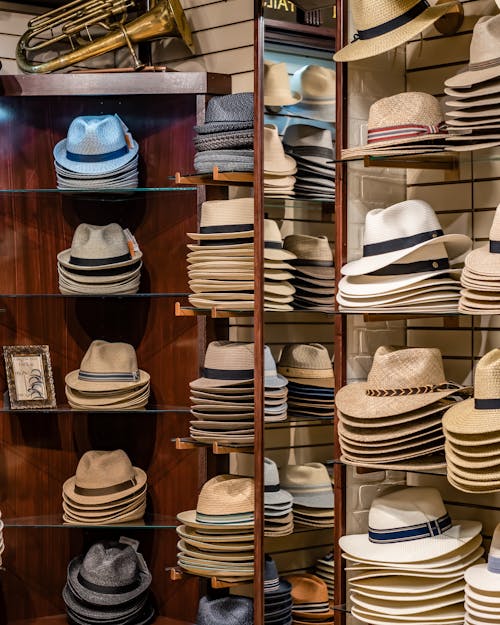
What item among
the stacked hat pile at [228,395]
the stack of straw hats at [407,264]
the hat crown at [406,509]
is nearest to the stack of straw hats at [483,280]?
the stack of straw hats at [407,264]

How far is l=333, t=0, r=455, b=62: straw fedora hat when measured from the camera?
293cm

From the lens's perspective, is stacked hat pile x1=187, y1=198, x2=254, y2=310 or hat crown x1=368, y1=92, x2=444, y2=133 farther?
stacked hat pile x1=187, y1=198, x2=254, y2=310

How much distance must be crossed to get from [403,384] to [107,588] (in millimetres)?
1796

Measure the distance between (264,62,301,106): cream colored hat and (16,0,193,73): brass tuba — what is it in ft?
3.39

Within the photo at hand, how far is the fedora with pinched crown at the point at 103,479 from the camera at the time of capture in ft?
13.6

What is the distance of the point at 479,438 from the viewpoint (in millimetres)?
2625

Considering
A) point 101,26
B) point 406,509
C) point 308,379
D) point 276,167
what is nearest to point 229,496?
point 308,379

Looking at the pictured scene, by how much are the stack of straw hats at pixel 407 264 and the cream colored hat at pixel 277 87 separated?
0.64 m

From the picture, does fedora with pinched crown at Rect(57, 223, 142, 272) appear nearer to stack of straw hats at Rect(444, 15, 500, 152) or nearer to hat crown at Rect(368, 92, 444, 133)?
hat crown at Rect(368, 92, 444, 133)

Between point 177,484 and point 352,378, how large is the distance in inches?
56.1

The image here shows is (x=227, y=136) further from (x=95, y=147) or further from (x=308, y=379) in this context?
(x=308, y=379)

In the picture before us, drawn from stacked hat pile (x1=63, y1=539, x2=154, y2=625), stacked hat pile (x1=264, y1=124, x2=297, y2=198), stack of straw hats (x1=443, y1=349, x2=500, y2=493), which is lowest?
stacked hat pile (x1=63, y1=539, x2=154, y2=625)

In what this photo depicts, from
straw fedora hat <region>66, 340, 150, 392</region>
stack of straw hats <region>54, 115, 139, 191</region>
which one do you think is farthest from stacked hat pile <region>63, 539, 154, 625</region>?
stack of straw hats <region>54, 115, 139, 191</region>

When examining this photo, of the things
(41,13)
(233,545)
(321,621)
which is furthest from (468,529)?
(41,13)
